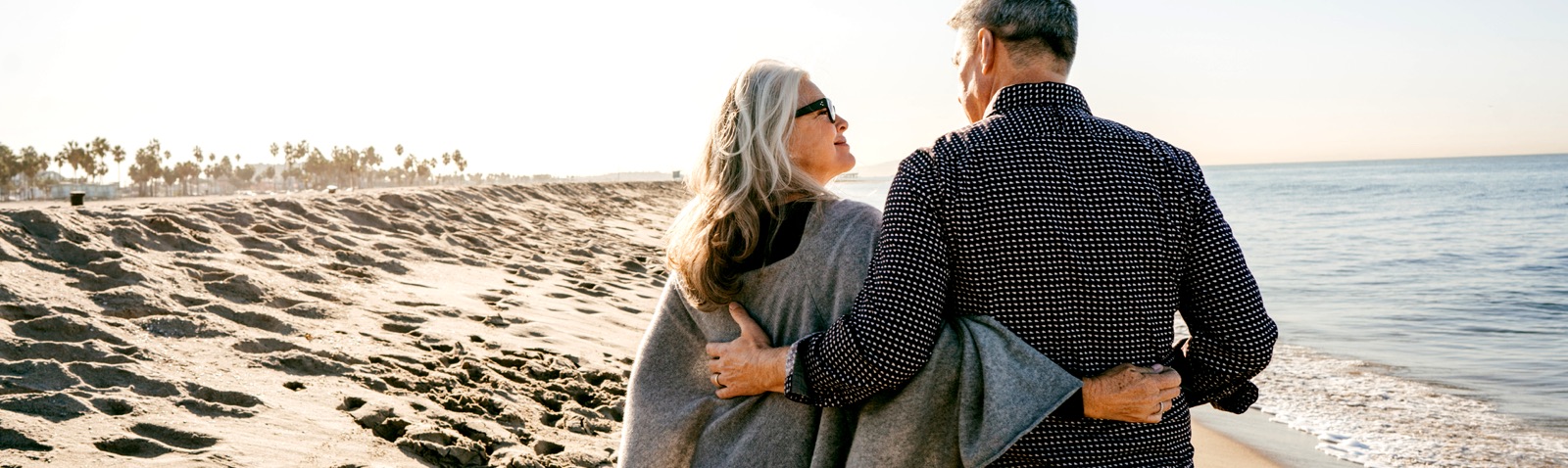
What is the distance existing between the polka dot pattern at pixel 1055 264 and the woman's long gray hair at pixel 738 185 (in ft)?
1.08

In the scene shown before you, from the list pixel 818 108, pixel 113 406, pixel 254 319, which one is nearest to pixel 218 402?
pixel 113 406

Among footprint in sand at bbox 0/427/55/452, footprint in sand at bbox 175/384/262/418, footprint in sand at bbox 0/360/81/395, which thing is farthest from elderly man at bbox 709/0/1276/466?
footprint in sand at bbox 0/360/81/395

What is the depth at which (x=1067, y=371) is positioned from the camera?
1.89 metres

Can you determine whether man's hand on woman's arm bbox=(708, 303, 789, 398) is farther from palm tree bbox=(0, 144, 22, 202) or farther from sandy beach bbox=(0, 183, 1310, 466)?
palm tree bbox=(0, 144, 22, 202)

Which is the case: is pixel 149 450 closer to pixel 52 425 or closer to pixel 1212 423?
pixel 52 425

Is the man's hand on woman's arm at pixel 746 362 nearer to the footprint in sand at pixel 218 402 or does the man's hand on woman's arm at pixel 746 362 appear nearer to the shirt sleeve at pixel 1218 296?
the shirt sleeve at pixel 1218 296

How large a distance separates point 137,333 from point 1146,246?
15.1 ft

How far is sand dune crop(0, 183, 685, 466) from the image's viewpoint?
3.74m

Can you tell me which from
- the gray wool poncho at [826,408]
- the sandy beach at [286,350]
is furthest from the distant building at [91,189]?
the gray wool poncho at [826,408]

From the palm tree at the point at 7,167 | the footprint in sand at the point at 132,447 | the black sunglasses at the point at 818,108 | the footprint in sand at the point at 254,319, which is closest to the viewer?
the black sunglasses at the point at 818,108

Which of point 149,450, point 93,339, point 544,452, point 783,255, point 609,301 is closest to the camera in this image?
point 783,255

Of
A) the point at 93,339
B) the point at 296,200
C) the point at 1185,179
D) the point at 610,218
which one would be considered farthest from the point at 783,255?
the point at 610,218

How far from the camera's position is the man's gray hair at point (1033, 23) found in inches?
77.4

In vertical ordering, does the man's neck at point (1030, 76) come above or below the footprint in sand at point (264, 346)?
above
